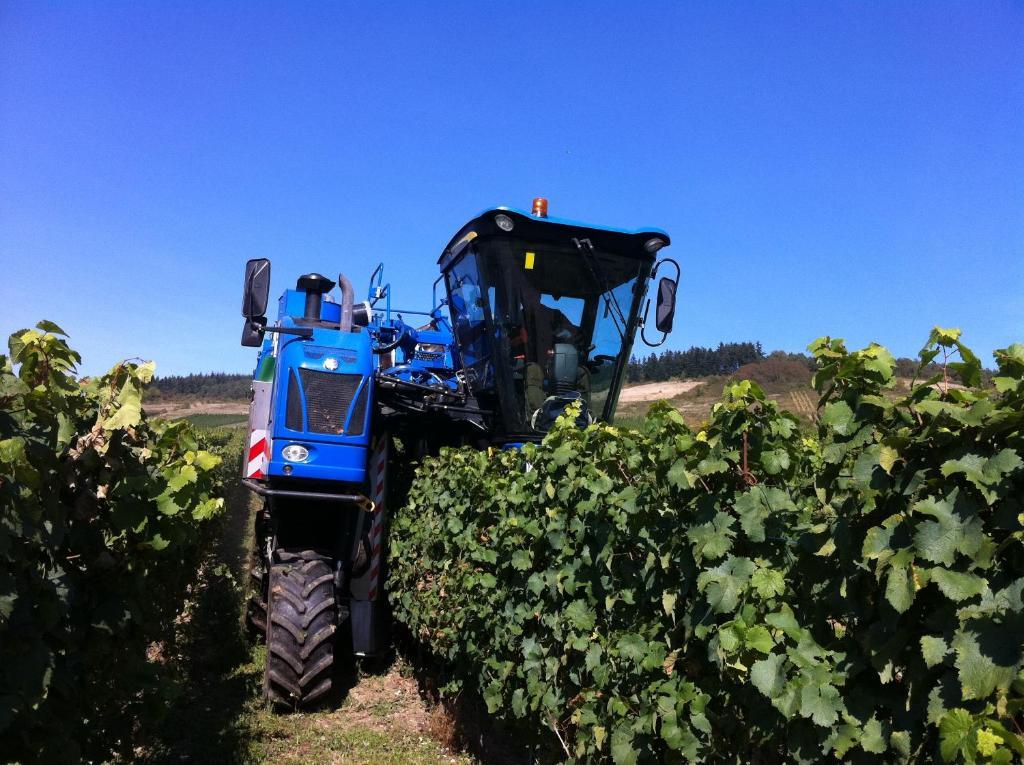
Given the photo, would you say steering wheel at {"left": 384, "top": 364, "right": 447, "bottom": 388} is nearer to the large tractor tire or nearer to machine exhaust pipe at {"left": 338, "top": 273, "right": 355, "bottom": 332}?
machine exhaust pipe at {"left": 338, "top": 273, "right": 355, "bottom": 332}

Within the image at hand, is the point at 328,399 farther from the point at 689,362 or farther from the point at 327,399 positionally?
the point at 689,362

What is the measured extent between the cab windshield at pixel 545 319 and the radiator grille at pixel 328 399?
1.15 m

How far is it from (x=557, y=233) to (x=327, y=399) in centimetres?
206

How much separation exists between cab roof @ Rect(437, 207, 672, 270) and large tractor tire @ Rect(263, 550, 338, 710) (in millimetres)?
2750

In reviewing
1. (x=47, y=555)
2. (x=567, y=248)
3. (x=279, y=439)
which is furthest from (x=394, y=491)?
(x=47, y=555)

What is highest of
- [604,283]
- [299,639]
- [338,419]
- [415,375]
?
[604,283]

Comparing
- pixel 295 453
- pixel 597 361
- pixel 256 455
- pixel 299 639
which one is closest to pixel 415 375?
pixel 256 455

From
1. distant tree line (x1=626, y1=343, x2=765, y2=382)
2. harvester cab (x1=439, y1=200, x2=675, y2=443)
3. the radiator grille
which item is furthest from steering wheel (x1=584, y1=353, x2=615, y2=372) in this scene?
distant tree line (x1=626, y1=343, x2=765, y2=382)

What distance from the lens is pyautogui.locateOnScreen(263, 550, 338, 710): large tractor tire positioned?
5.20 m

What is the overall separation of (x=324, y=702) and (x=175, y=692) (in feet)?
9.23

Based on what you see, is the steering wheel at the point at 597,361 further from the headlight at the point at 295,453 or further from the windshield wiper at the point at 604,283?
the headlight at the point at 295,453

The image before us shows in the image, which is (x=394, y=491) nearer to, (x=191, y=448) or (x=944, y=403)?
(x=191, y=448)

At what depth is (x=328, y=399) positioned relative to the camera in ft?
18.6

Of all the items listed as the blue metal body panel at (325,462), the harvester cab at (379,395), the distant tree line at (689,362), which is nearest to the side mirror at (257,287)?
the harvester cab at (379,395)
